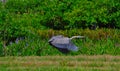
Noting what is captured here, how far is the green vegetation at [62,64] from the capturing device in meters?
8.20

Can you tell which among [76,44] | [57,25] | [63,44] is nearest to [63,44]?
[63,44]

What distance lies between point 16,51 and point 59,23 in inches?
134

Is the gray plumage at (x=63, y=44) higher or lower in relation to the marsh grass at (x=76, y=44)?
higher

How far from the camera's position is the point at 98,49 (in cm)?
1109

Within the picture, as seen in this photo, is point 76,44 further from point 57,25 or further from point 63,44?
point 57,25

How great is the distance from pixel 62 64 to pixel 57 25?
5.73 m

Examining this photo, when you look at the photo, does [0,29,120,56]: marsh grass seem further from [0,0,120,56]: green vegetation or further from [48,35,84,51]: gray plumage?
[48,35,84,51]: gray plumage

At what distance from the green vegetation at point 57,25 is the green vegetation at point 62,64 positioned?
1.51m

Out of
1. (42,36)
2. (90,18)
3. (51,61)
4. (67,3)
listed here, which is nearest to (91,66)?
(51,61)

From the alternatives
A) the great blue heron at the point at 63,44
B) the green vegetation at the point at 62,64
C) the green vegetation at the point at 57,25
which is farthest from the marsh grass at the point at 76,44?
the green vegetation at the point at 62,64

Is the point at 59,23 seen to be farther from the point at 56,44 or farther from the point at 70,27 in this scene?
the point at 56,44

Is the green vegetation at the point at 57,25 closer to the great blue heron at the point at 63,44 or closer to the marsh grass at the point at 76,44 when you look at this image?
the marsh grass at the point at 76,44

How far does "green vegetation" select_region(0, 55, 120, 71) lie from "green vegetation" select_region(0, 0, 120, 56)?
1.51 metres

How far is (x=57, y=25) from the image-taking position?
14.3 metres
